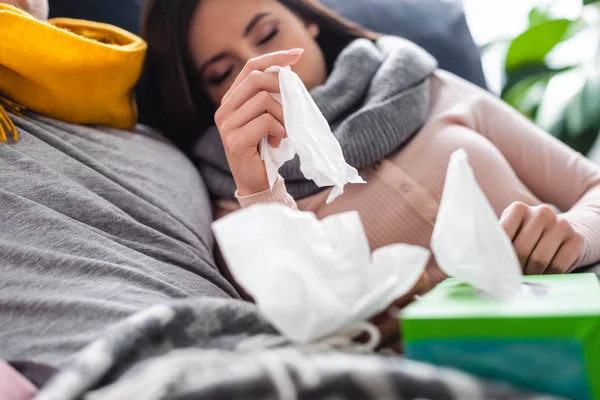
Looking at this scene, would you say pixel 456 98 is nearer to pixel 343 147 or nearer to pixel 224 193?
pixel 343 147

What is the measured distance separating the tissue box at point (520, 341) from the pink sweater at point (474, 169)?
1.57ft

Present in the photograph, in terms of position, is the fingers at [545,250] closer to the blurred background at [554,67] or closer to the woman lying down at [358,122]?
the woman lying down at [358,122]

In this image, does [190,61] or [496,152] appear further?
[190,61]

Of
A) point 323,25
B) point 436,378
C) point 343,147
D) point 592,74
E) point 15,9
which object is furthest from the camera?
point 592,74

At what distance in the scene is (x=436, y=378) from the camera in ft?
1.31

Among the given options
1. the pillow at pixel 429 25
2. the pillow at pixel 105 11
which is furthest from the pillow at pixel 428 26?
the pillow at pixel 105 11

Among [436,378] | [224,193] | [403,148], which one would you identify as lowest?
[224,193]

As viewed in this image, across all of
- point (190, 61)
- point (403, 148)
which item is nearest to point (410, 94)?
point (403, 148)

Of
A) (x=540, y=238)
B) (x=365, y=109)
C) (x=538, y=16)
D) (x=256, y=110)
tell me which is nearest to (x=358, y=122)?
(x=365, y=109)

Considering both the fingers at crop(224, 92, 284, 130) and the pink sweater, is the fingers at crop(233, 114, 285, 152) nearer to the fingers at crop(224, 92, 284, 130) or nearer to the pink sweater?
the fingers at crop(224, 92, 284, 130)

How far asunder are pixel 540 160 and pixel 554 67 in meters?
0.75

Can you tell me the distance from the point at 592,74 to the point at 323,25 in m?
0.68

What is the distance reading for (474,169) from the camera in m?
0.96

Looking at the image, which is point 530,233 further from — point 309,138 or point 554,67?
point 554,67
